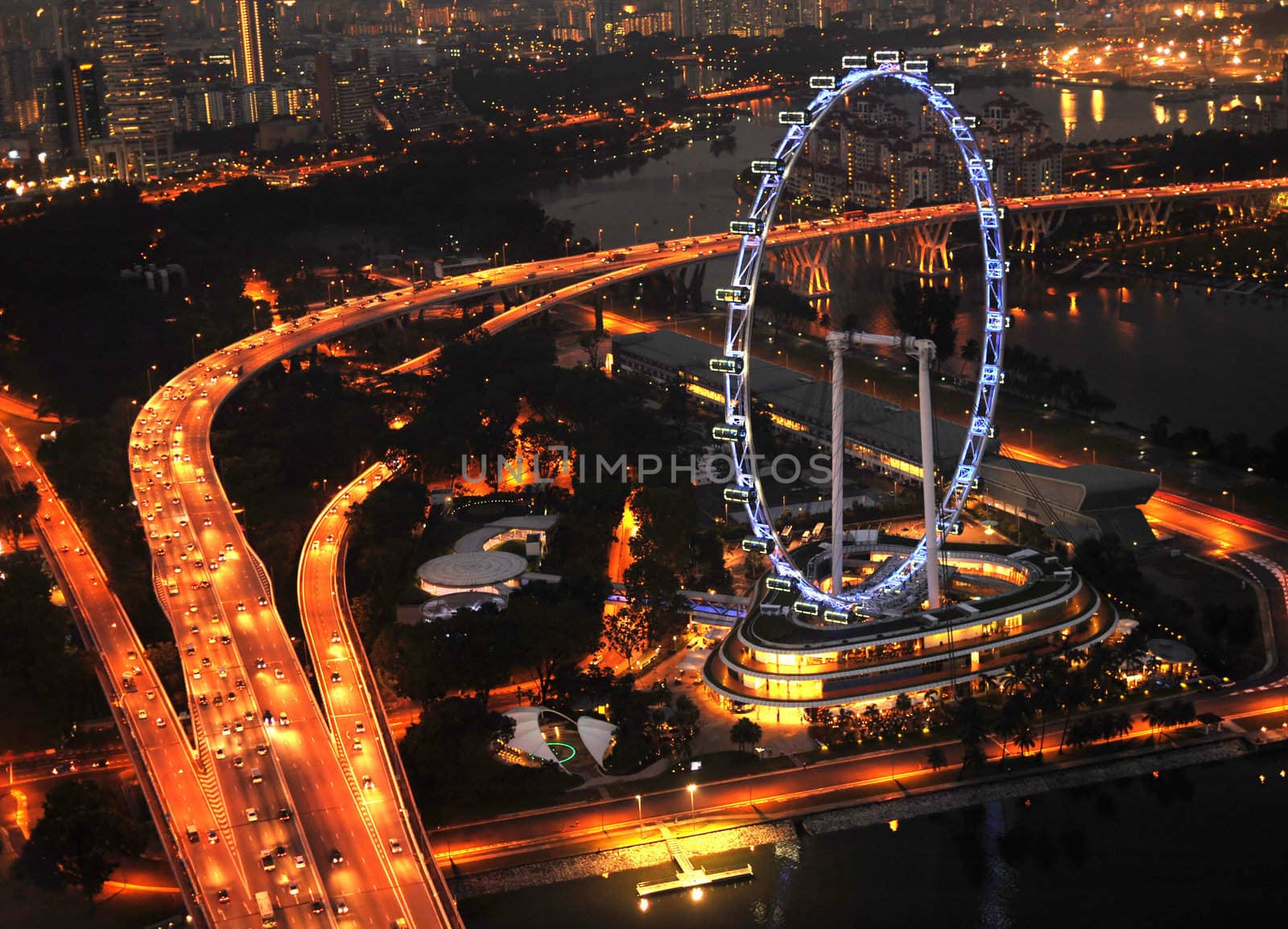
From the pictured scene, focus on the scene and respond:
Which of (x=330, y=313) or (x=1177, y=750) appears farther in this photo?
(x=330, y=313)

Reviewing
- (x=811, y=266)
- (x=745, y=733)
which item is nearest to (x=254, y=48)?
(x=811, y=266)

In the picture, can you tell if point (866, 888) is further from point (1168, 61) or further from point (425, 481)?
point (1168, 61)

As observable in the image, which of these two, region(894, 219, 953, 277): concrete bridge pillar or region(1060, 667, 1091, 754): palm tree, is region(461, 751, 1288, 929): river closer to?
region(1060, 667, 1091, 754): palm tree

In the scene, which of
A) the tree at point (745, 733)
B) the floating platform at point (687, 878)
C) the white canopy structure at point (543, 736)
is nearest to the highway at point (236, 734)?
the white canopy structure at point (543, 736)

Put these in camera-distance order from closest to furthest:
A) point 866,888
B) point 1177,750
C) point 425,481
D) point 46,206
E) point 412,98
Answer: point 866,888 < point 1177,750 < point 425,481 < point 46,206 < point 412,98

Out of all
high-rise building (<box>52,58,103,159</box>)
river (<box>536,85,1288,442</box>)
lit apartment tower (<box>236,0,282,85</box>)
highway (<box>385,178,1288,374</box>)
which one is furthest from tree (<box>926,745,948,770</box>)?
lit apartment tower (<box>236,0,282,85</box>)

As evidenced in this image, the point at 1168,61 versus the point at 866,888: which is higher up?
the point at 1168,61

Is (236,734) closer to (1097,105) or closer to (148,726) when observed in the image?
(148,726)

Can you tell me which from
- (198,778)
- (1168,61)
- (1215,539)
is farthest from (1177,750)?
(1168,61)
